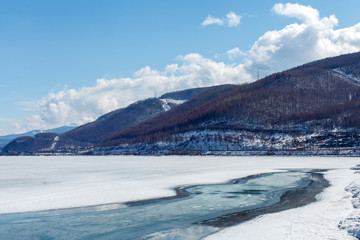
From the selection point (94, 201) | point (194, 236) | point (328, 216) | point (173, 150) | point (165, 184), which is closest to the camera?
point (194, 236)

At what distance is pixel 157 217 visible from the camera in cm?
2083

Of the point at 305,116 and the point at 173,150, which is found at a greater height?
the point at 305,116

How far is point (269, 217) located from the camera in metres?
20.0

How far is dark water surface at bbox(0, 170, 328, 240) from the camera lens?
17281 millimetres

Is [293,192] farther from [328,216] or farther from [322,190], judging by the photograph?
[328,216]

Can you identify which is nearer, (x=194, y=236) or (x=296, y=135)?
(x=194, y=236)

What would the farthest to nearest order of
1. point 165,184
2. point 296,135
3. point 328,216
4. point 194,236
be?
point 296,135
point 165,184
point 328,216
point 194,236

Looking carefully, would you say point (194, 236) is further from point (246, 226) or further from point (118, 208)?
point (118, 208)

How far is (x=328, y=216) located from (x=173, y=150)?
158956 mm

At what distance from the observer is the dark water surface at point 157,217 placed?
17.3 meters

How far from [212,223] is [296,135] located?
144973 millimetres

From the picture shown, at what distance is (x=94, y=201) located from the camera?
26.0 metres

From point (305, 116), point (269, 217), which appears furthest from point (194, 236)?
point (305, 116)

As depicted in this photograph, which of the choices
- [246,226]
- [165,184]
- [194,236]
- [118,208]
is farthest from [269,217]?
[165,184]
